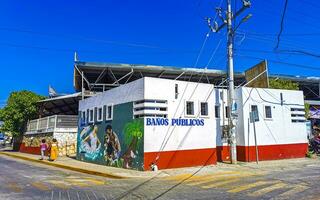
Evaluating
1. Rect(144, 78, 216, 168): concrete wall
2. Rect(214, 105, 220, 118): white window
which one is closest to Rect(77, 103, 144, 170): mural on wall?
Rect(144, 78, 216, 168): concrete wall

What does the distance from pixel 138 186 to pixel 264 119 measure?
1160 cm

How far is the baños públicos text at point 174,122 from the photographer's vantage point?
16839 millimetres

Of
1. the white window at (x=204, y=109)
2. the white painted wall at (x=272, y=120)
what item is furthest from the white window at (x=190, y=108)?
the white painted wall at (x=272, y=120)

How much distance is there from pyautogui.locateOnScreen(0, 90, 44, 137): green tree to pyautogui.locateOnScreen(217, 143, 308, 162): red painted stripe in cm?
2418

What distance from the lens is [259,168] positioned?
17.0m

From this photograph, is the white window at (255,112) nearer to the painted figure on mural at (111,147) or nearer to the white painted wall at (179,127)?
the white painted wall at (179,127)

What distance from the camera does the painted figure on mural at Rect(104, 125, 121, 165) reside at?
753 inches

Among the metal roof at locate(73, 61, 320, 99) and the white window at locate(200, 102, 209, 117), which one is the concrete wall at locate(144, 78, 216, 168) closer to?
the white window at locate(200, 102, 209, 117)

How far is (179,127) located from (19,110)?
26.2m

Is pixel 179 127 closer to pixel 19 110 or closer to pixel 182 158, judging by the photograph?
pixel 182 158

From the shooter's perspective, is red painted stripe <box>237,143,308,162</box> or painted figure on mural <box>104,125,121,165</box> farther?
red painted stripe <box>237,143,308,162</box>

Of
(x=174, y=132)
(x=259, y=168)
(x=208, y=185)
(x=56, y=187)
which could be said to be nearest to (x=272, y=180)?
(x=208, y=185)

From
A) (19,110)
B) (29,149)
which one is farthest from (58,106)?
(29,149)

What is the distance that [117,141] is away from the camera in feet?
63.2
